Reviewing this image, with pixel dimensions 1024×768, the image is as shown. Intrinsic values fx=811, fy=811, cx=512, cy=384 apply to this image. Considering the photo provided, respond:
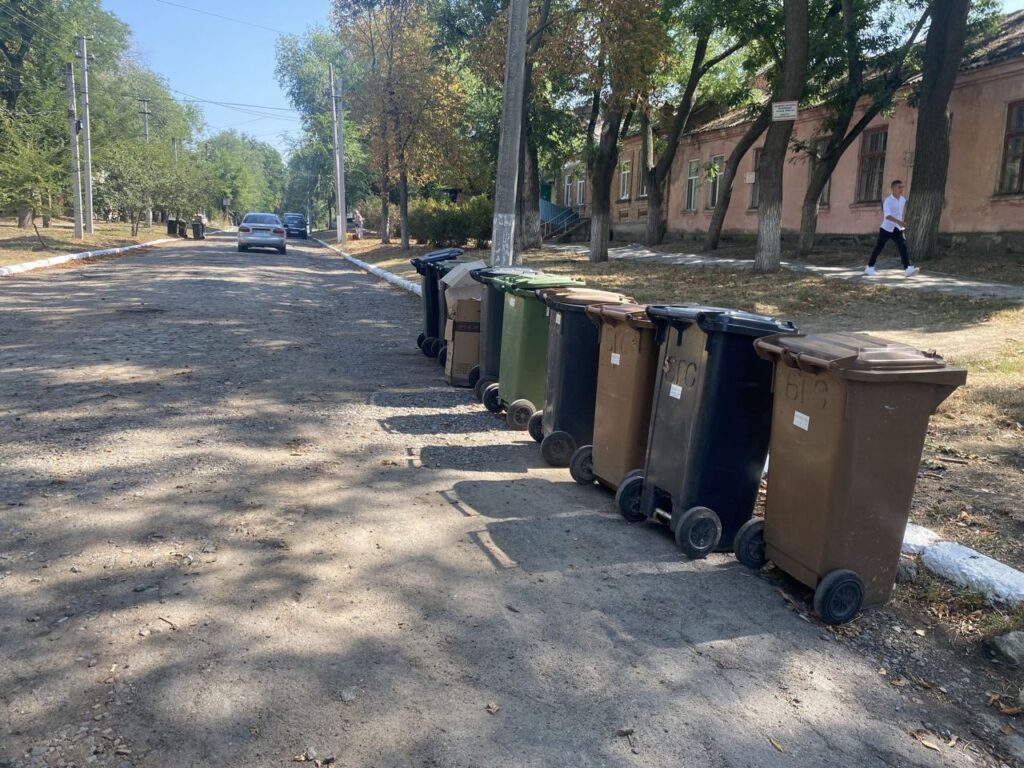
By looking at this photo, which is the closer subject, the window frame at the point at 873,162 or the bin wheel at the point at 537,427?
the bin wheel at the point at 537,427

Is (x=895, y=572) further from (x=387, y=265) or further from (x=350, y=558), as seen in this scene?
(x=387, y=265)

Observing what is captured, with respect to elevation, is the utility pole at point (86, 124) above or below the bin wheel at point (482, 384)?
above

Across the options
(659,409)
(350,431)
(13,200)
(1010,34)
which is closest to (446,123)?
(13,200)

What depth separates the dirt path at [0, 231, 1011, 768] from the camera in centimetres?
276

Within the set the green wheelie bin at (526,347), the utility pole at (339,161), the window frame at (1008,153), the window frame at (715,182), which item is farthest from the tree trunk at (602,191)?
the utility pole at (339,161)

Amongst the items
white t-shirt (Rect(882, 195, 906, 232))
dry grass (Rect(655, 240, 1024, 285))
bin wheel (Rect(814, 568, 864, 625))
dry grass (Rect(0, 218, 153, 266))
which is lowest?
bin wheel (Rect(814, 568, 864, 625))

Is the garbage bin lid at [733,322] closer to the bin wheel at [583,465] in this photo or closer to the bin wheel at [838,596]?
the bin wheel at [838,596]

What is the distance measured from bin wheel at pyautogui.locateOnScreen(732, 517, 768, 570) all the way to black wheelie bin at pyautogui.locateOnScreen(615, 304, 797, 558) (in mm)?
175

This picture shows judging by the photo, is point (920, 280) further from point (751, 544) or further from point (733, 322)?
point (751, 544)

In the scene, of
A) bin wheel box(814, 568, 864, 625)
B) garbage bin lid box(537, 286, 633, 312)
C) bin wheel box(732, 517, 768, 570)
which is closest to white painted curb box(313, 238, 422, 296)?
garbage bin lid box(537, 286, 633, 312)

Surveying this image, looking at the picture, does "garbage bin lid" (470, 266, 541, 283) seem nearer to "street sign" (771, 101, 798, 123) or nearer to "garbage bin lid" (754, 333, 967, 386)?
"garbage bin lid" (754, 333, 967, 386)

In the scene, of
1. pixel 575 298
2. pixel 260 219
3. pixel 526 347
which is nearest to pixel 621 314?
pixel 575 298

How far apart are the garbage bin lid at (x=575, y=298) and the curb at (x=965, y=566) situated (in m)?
2.49

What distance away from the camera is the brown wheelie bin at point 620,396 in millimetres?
5109
